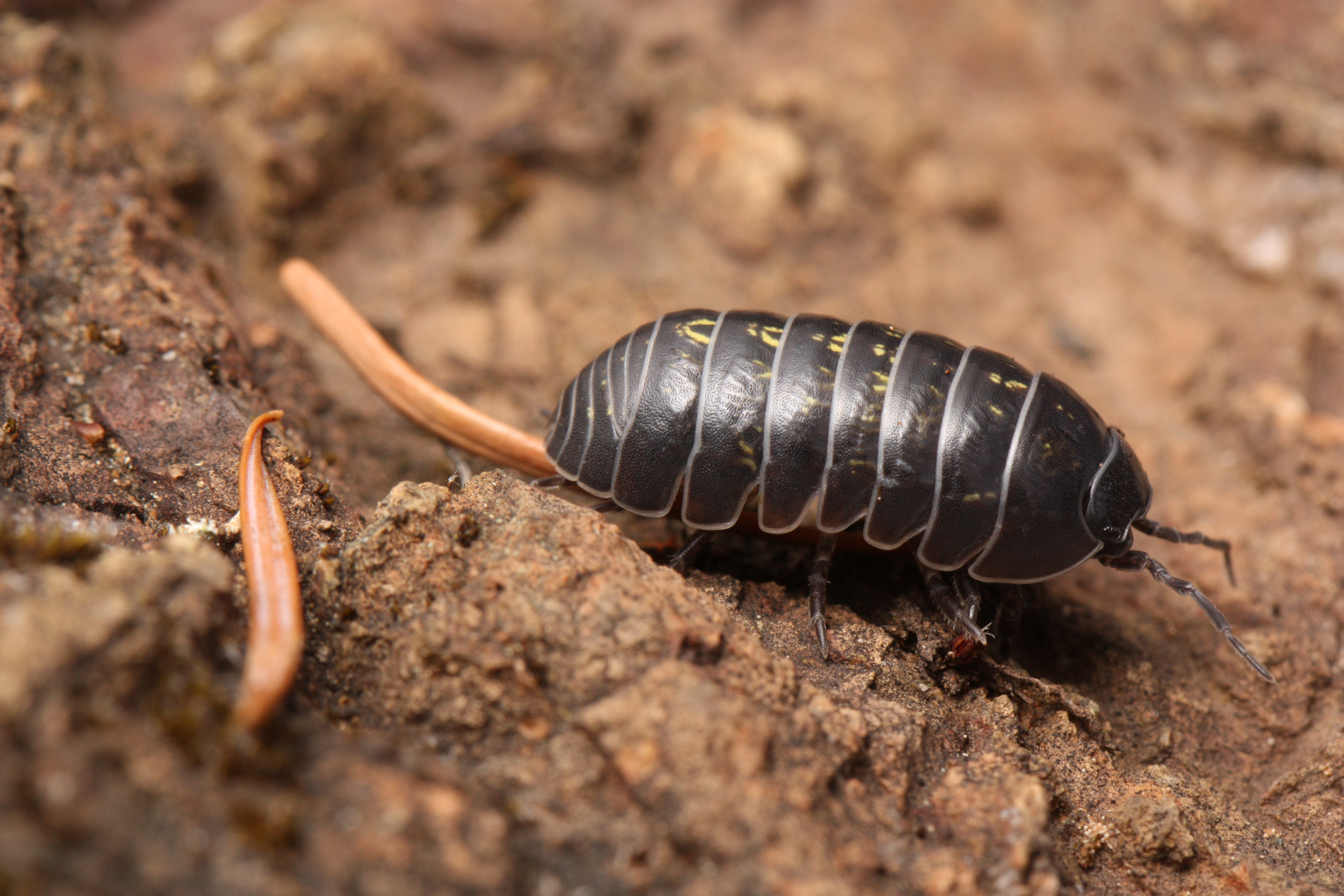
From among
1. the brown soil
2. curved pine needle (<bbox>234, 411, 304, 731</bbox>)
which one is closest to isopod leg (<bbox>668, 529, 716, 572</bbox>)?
the brown soil

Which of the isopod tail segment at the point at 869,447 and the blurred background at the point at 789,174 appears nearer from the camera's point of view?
the isopod tail segment at the point at 869,447

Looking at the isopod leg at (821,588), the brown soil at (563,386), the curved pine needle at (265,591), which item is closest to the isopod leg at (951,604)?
the brown soil at (563,386)

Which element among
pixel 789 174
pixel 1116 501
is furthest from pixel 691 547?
pixel 789 174

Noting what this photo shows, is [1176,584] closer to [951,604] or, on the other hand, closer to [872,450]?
[951,604]

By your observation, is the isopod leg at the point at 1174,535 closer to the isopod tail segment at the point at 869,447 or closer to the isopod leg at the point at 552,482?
the isopod tail segment at the point at 869,447

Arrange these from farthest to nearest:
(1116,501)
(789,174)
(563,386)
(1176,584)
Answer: (789,174) < (563,386) < (1176,584) < (1116,501)

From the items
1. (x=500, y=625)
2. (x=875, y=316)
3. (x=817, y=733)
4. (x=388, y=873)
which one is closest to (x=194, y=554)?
(x=500, y=625)

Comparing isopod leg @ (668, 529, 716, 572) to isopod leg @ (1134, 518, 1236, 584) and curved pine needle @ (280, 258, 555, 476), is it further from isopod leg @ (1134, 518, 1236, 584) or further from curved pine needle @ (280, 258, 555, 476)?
isopod leg @ (1134, 518, 1236, 584)

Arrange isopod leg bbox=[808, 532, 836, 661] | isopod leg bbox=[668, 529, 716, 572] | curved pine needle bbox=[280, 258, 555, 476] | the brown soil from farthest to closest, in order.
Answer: curved pine needle bbox=[280, 258, 555, 476]
isopod leg bbox=[668, 529, 716, 572]
isopod leg bbox=[808, 532, 836, 661]
the brown soil
